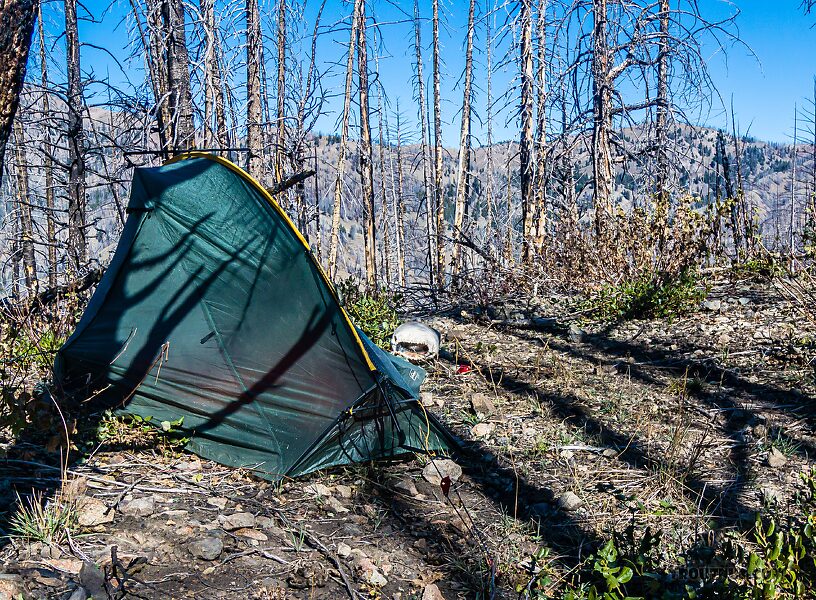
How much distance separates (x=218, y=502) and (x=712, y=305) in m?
5.39

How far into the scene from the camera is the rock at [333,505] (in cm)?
352

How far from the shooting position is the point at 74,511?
118 inches

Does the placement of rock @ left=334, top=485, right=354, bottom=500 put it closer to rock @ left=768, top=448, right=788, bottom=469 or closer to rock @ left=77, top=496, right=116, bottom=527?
rock @ left=77, top=496, right=116, bottom=527

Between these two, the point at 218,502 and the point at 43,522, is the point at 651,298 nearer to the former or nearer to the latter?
the point at 218,502

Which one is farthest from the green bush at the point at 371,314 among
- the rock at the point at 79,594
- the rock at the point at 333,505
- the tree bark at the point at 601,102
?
the rock at the point at 79,594

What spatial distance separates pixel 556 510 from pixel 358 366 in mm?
1540

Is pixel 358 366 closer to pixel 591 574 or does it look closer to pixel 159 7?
pixel 591 574

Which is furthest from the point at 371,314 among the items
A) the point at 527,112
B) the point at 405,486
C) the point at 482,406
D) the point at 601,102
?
the point at 527,112

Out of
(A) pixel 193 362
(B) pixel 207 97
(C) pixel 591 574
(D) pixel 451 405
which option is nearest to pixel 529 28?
(B) pixel 207 97

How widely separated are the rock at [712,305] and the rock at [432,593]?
193 inches

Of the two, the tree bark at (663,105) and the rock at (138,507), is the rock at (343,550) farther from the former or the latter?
the tree bark at (663,105)

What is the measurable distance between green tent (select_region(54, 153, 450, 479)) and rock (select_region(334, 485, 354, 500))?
0.66 feet

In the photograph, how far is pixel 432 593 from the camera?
2760mm

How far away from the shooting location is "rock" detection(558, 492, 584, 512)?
11.4ft
